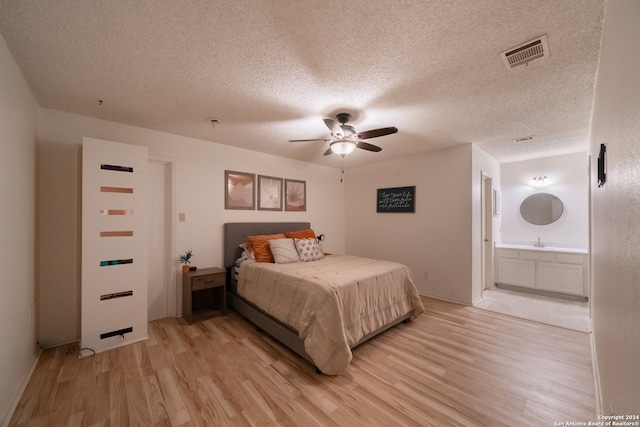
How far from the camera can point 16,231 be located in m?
1.83

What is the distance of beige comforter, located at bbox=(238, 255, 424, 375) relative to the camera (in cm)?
208

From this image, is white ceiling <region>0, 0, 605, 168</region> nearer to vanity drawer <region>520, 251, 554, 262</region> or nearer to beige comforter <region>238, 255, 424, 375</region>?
beige comforter <region>238, 255, 424, 375</region>

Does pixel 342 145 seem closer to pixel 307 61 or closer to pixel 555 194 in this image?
pixel 307 61

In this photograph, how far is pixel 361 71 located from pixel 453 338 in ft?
9.31

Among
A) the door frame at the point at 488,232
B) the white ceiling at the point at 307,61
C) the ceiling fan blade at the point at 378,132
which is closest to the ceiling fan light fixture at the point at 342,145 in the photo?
the ceiling fan blade at the point at 378,132

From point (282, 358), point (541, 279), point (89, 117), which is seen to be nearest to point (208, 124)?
point (89, 117)

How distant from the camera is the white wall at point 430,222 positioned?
146 inches

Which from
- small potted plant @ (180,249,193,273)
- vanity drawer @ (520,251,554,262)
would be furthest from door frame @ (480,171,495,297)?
small potted plant @ (180,249,193,273)

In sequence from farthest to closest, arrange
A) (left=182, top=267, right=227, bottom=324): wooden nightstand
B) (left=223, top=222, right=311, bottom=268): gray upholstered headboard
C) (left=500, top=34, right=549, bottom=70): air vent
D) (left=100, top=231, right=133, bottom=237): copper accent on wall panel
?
1. (left=223, top=222, right=311, bottom=268): gray upholstered headboard
2. (left=182, top=267, right=227, bottom=324): wooden nightstand
3. (left=100, top=231, right=133, bottom=237): copper accent on wall panel
4. (left=500, top=34, right=549, bottom=70): air vent

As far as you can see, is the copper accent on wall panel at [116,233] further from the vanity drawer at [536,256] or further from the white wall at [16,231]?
the vanity drawer at [536,256]

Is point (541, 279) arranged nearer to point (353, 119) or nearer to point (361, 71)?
point (353, 119)

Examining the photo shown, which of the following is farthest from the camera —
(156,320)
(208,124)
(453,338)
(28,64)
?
(156,320)

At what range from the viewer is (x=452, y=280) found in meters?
3.80

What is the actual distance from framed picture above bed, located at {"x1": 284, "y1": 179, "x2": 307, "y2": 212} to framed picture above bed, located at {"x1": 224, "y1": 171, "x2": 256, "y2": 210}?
666 millimetres
